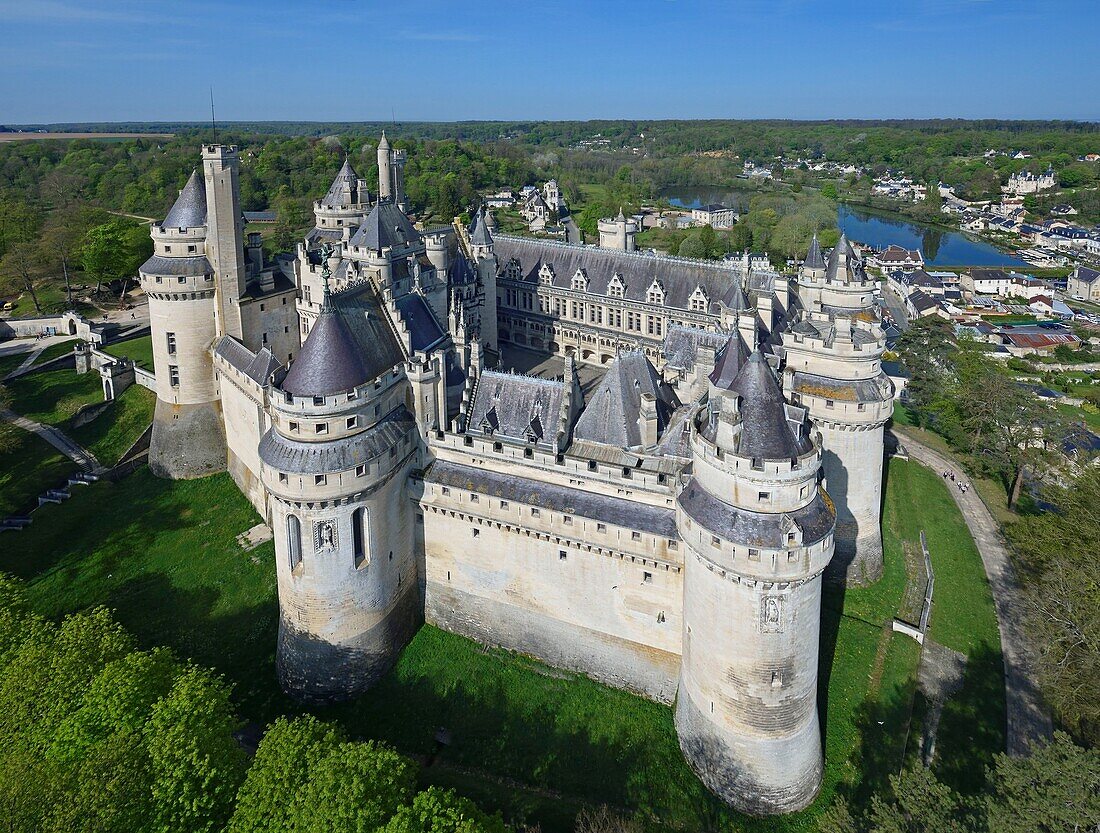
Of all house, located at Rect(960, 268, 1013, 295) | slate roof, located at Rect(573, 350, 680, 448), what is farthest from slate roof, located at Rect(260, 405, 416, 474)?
house, located at Rect(960, 268, 1013, 295)

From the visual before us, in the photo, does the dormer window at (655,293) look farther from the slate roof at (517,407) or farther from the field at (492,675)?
the slate roof at (517,407)

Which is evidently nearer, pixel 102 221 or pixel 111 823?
pixel 111 823

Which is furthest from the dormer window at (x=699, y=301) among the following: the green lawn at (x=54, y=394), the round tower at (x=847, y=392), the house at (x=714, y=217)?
the house at (x=714, y=217)

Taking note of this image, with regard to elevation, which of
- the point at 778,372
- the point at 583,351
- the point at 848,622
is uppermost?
the point at 778,372

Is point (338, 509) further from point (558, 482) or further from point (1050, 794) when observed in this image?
point (1050, 794)

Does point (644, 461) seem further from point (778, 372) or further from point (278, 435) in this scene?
point (278, 435)

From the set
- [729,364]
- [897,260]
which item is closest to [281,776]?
[729,364]

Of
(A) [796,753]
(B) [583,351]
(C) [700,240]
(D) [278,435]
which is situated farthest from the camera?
(C) [700,240]

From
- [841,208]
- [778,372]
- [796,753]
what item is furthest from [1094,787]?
[841,208]
